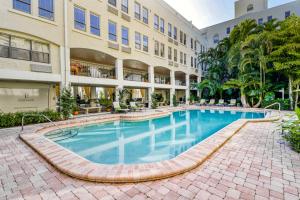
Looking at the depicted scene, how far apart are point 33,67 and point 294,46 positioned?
67.4ft

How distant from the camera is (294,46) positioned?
44.7 ft

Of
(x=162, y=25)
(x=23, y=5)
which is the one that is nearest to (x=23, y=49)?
(x=23, y=5)

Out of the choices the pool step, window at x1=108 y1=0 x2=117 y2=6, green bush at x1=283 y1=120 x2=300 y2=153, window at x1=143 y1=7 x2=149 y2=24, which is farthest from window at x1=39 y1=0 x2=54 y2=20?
green bush at x1=283 y1=120 x2=300 y2=153

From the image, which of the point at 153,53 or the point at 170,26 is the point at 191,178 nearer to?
the point at 153,53

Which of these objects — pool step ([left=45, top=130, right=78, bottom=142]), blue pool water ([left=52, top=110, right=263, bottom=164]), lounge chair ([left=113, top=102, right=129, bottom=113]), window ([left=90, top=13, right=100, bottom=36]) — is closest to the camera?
blue pool water ([left=52, top=110, right=263, bottom=164])

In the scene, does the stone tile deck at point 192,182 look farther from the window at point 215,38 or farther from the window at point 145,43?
the window at point 215,38

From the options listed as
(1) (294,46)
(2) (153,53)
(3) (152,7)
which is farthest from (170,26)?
(1) (294,46)

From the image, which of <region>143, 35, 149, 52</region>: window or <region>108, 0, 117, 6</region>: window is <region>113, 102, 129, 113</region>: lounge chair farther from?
<region>108, 0, 117, 6</region>: window

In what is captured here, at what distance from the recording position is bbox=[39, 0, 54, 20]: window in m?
10.0

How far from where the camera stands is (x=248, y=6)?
103 feet

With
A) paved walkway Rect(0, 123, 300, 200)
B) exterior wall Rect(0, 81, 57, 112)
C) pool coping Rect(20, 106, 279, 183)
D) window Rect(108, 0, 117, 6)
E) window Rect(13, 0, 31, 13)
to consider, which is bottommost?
paved walkway Rect(0, 123, 300, 200)

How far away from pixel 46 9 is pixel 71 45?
2.53 metres

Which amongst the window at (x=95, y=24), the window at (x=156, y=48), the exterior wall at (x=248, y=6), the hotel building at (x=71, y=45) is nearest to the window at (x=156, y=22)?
the hotel building at (x=71, y=45)

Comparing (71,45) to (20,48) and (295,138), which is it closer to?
(20,48)
